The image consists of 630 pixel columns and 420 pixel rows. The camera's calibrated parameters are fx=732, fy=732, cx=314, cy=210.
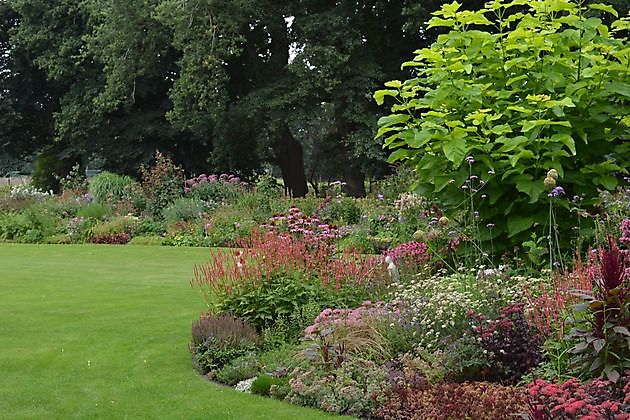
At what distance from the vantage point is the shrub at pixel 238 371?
17.9 feet

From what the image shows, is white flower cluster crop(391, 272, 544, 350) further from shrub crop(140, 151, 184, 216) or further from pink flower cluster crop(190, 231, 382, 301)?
shrub crop(140, 151, 184, 216)

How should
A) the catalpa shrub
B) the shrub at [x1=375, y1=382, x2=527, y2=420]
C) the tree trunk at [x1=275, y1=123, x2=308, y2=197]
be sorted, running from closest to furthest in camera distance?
1. the shrub at [x1=375, y1=382, x2=527, y2=420]
2. the catalpa shrub
3. the tree trunk at [x1=275, y1=123, x2=308, y2=197]

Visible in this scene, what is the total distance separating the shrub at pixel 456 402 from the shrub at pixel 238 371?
4.24ft

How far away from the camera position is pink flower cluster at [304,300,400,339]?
209 inches

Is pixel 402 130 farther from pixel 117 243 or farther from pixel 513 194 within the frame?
pixel 117 243

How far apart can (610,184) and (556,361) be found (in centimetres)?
249

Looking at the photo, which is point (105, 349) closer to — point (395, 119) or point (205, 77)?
point (395, 119)

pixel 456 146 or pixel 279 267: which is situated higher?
pixel 456 146

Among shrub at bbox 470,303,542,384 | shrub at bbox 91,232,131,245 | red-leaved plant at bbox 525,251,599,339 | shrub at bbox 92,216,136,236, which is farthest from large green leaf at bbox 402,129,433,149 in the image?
shrub at bbox 92,216,136,236

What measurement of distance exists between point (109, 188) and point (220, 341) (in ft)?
49.3

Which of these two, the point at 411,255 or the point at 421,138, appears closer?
the point at 421,138

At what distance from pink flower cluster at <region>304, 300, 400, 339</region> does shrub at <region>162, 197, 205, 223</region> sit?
11.6 m

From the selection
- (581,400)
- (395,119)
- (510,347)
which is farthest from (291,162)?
(581,400)

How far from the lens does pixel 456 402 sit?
4.30 meters
